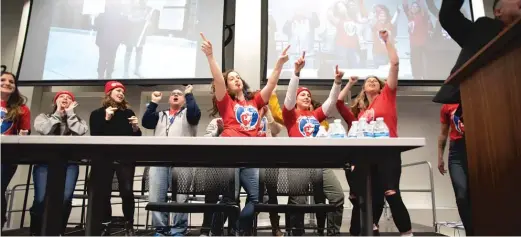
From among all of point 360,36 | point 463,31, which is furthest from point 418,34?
point 463,31

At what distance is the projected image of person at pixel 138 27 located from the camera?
389cm

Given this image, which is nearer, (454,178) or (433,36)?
(454,178)

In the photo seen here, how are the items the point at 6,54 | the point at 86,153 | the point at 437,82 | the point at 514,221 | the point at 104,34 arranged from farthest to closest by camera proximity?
the point at 6,54, the point at 104,34, the point at 437,82, the point at 86,153, the point at 514,221

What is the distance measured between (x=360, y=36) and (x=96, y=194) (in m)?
3.15

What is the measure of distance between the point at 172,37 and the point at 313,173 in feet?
8.08

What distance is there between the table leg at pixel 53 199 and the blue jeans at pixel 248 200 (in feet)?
2.83

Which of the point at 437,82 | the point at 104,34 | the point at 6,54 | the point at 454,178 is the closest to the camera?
the point at 454,178

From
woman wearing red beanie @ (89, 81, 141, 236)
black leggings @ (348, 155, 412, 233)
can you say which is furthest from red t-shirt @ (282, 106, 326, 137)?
woman wearing red beanie @ (89, 81, 141, 236)

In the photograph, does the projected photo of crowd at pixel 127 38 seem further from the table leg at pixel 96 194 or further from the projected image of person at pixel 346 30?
the table leg at pixel 96 194

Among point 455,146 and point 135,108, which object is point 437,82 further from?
point 135,108

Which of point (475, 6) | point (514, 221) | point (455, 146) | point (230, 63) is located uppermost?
point (475, 6)

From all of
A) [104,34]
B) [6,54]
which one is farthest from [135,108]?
[6,54]

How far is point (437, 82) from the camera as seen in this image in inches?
146

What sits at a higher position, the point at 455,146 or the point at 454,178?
the point at 455,146
